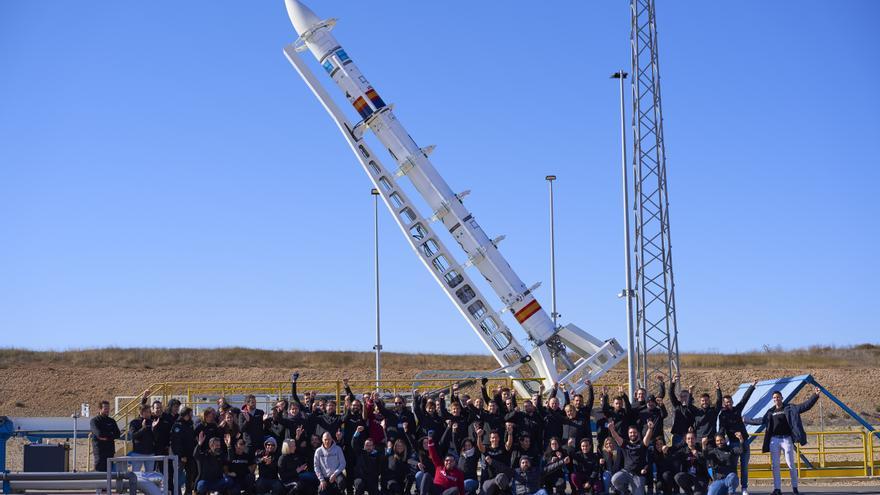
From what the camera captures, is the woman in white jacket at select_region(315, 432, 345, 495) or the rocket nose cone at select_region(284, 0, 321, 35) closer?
the woman in white jacket at select_region(315, 432, 345, 495)

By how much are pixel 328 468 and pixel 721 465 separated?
19.6ft

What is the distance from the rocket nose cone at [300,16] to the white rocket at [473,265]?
7.40ft

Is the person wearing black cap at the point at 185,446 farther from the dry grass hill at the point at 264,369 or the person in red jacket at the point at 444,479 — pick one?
the dry grass hill at the point at 264,369

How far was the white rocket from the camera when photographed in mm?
23406

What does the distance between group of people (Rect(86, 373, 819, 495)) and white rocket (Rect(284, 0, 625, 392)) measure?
20.2ft

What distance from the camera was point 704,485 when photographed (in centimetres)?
1625

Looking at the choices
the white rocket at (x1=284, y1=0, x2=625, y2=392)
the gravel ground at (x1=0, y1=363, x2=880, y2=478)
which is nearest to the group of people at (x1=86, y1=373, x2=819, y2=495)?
the white rocket at (x1=284, y1=0, x2=625, y2=392)

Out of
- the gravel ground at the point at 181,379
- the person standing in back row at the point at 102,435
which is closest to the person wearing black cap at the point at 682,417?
the person standing in back row at the point at 102,435

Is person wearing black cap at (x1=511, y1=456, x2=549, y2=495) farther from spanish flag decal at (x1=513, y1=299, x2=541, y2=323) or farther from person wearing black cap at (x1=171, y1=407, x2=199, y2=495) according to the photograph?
spanish flag decal at (x1=513, y1=299, x2=541, y2=323)

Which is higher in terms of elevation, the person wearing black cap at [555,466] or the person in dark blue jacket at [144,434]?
the person in dark blue jacket at [144,434]

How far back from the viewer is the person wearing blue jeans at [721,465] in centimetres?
1597

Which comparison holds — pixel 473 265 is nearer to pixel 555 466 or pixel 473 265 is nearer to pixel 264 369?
pixel 555 466

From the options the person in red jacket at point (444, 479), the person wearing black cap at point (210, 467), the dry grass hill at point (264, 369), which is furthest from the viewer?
the dry grass hill at point (264, 369)

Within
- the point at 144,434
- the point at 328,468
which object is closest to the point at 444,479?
the point at 328,468
